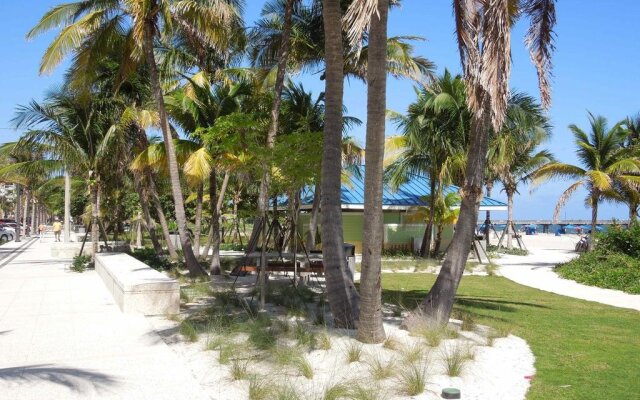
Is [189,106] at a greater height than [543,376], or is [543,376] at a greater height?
[189,106]

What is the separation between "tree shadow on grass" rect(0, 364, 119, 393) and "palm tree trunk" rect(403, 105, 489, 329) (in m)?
4.51

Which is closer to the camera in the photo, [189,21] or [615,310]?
[615,310]

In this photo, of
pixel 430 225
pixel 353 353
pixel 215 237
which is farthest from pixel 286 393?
pixel 430 225

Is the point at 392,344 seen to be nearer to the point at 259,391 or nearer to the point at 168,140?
the point at 259,391

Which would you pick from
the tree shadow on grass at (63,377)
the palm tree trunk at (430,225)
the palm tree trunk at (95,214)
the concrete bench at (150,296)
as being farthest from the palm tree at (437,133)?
the tree shadow on grass at (63,377)

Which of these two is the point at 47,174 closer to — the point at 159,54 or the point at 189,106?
the point at 159,54

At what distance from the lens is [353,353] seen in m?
7.41

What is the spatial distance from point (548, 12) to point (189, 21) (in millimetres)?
9861

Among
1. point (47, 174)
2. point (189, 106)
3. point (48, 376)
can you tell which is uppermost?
point (189, 106)

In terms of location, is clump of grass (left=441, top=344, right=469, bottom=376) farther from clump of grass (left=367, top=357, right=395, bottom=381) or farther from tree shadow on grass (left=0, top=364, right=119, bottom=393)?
tree shadow on grass (left=0, top=364, right=119, bottom=393)

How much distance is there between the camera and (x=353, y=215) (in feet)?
105

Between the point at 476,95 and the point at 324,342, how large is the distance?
4299 millimetres

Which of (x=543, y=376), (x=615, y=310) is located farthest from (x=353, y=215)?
(x=543, y=376)

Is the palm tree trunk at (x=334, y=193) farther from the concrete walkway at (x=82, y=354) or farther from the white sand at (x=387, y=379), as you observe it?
the concrete walkway at (x=82, y=354)
